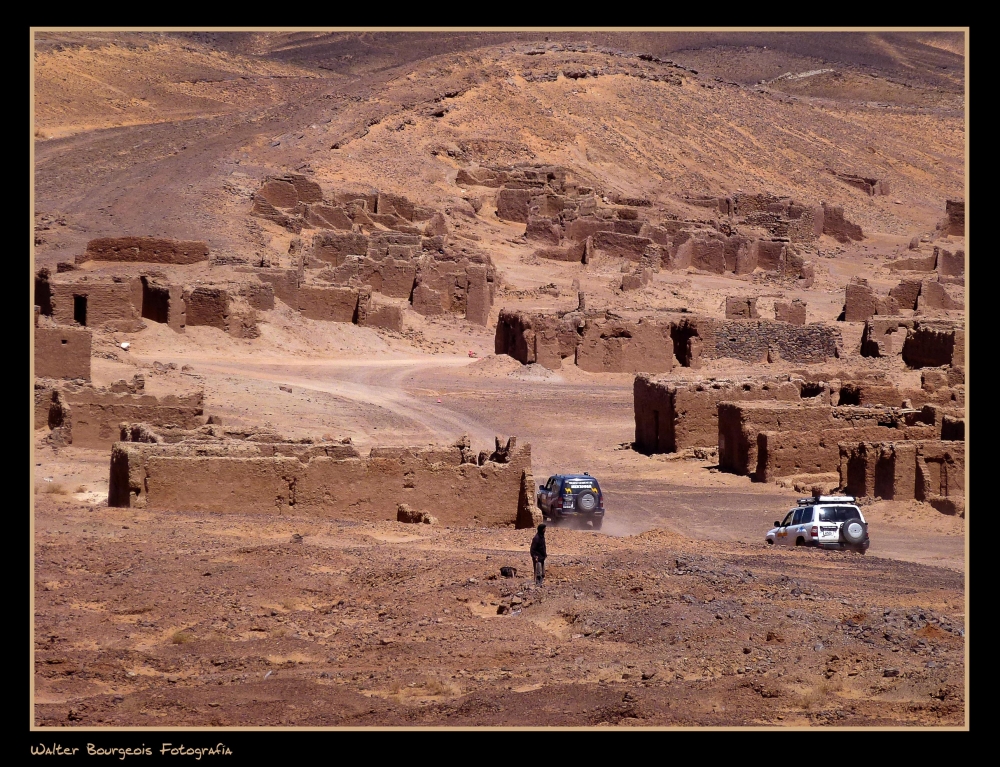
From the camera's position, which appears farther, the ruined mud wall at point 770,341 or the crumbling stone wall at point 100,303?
the ruined mud wall at point 770,341

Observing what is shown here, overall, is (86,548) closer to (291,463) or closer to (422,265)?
(291,463)

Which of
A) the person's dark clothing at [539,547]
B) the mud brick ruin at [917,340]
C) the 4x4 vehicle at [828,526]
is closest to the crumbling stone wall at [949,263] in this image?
the mud brick ruin at [917,340]

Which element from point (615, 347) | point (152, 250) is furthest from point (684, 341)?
point (152, 250)

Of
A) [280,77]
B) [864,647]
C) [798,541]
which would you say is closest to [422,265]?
[798,541]

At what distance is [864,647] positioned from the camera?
13117 mm

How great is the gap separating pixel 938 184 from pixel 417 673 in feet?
288

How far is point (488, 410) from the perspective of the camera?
115ft

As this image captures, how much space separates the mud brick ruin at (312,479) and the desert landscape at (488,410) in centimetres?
4

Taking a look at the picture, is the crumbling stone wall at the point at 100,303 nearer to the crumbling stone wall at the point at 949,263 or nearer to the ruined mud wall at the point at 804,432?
the ruined mud wall at the point at 804,432

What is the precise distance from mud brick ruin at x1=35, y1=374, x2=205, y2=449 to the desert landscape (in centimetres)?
6

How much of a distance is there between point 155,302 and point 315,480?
21.5m

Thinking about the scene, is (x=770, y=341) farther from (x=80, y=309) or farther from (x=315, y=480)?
(x=315, y=480)

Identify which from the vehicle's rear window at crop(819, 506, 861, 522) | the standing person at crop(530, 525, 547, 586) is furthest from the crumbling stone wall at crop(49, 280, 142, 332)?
the standing person at crop(530, 525, 547, 586)

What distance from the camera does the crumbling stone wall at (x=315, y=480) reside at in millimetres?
18812
